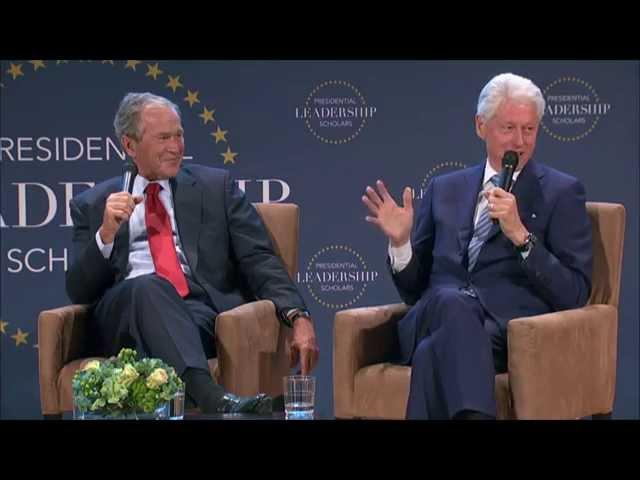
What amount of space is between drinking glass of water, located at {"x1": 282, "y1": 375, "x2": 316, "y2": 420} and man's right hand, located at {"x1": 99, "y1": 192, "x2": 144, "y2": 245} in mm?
1008

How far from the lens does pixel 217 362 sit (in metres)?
4.38

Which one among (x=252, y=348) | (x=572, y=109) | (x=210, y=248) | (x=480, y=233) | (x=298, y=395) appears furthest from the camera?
(x=572, y=109)

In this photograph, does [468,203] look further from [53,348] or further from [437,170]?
[53,348]

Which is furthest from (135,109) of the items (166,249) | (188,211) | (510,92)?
A: (510,92)

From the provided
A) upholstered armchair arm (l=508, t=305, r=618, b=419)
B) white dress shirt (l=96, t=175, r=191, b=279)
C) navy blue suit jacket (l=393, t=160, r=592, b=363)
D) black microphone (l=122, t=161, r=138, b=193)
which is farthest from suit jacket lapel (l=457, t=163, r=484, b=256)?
black microphone (l=122, t=161, r=138, b=193)

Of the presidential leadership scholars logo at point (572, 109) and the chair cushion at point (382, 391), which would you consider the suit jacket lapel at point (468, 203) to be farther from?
the presidential leadership scholars logo at point (572, 109)

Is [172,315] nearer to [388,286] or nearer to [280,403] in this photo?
[280,403]

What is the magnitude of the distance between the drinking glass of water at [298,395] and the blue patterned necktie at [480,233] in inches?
36.1

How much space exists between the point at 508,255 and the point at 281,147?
1.72 m

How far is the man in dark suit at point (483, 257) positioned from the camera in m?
4.04

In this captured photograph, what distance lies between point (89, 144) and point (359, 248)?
4.48 ft

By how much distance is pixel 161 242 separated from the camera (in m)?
4.76

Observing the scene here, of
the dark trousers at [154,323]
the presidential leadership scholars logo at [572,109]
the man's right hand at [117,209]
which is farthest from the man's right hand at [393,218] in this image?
the presidential leadership scholars logo at [572,109]
